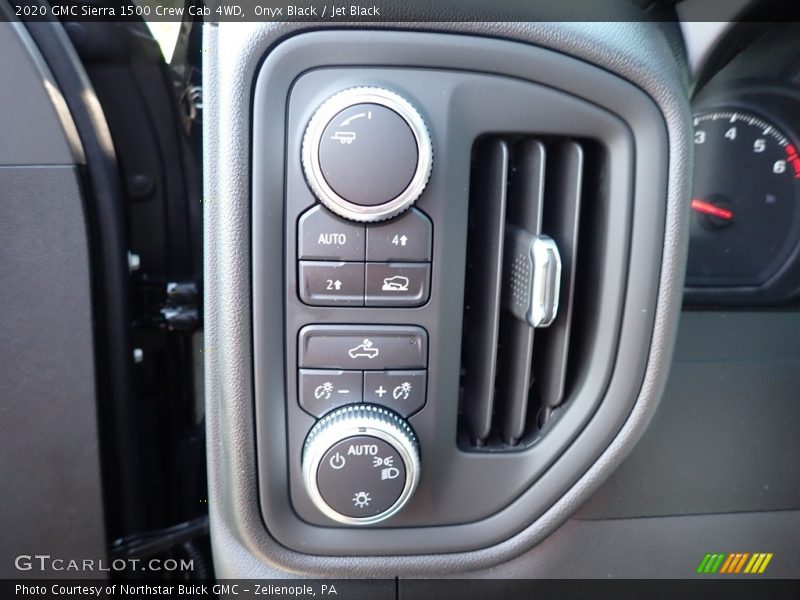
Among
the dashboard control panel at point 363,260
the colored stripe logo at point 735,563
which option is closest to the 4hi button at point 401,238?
the dashboard control panel at point 363,260

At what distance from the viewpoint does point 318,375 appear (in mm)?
618

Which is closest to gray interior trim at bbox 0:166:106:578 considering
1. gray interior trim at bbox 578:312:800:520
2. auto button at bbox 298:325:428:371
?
auto button at bbox 298:325:428:371

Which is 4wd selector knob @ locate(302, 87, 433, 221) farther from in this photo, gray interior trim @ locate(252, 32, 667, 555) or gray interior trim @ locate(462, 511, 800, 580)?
gray interior trim @ locate(462, 511, 800, 580)

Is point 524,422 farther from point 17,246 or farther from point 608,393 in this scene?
point 17,246

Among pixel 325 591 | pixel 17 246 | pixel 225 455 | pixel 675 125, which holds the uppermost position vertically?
pixel 675 125

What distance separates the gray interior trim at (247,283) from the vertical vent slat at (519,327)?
0.11m

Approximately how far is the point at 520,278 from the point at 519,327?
0.07m

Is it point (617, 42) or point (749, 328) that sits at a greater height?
point (617, 42)

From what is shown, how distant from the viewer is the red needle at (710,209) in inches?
34.3

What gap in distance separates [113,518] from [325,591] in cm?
34

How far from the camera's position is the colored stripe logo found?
84 centimetres

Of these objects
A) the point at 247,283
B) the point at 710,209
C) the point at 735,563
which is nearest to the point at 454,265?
the point at 247,283

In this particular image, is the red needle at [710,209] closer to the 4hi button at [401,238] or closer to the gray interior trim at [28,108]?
the 4hi button at [401,238]

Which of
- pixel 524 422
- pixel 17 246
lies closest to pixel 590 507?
pixel 524 422
